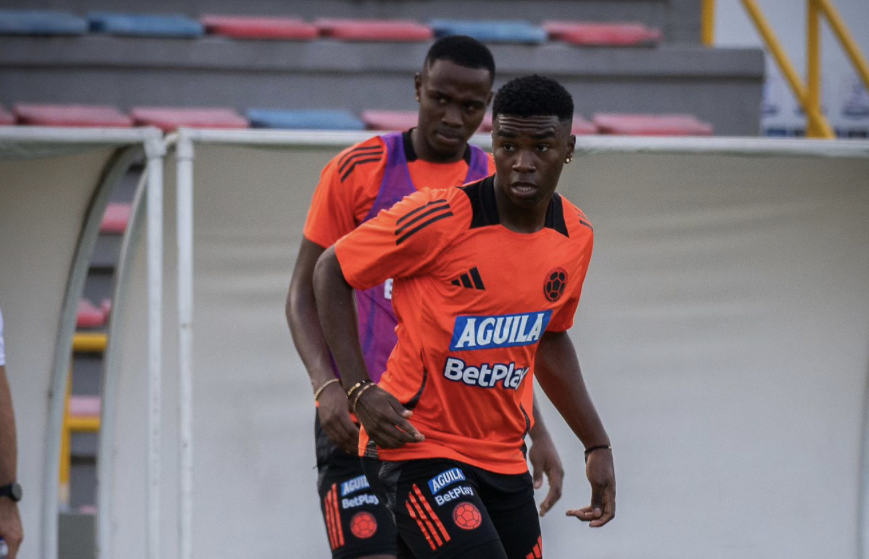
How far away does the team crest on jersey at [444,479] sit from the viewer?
305 centimetres

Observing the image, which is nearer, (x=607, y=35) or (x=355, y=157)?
(x=355, y=157)

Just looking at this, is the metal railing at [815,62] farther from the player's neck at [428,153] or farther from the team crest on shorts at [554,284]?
the team crest on shorts at [554,284]

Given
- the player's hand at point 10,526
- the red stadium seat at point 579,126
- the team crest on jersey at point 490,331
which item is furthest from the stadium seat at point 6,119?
the team crest on jersey at point 490,331

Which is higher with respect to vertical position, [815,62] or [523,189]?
[815,62]

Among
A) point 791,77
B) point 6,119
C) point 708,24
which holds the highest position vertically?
point 708,24

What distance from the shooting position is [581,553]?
5.89 metres

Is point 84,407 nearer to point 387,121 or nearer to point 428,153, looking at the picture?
point 387,121

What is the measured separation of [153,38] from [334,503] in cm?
577

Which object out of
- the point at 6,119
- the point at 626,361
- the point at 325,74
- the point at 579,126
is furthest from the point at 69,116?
the point at 626,361

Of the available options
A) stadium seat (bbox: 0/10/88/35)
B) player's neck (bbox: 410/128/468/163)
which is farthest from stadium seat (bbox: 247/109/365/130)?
player's neck (bbox: 410/128/468/163)

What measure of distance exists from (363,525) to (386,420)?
36.0 inches

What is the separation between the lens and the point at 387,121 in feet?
27.2

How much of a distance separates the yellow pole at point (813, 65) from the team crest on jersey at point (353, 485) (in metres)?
5.67

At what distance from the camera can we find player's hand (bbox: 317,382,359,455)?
10.9ft
